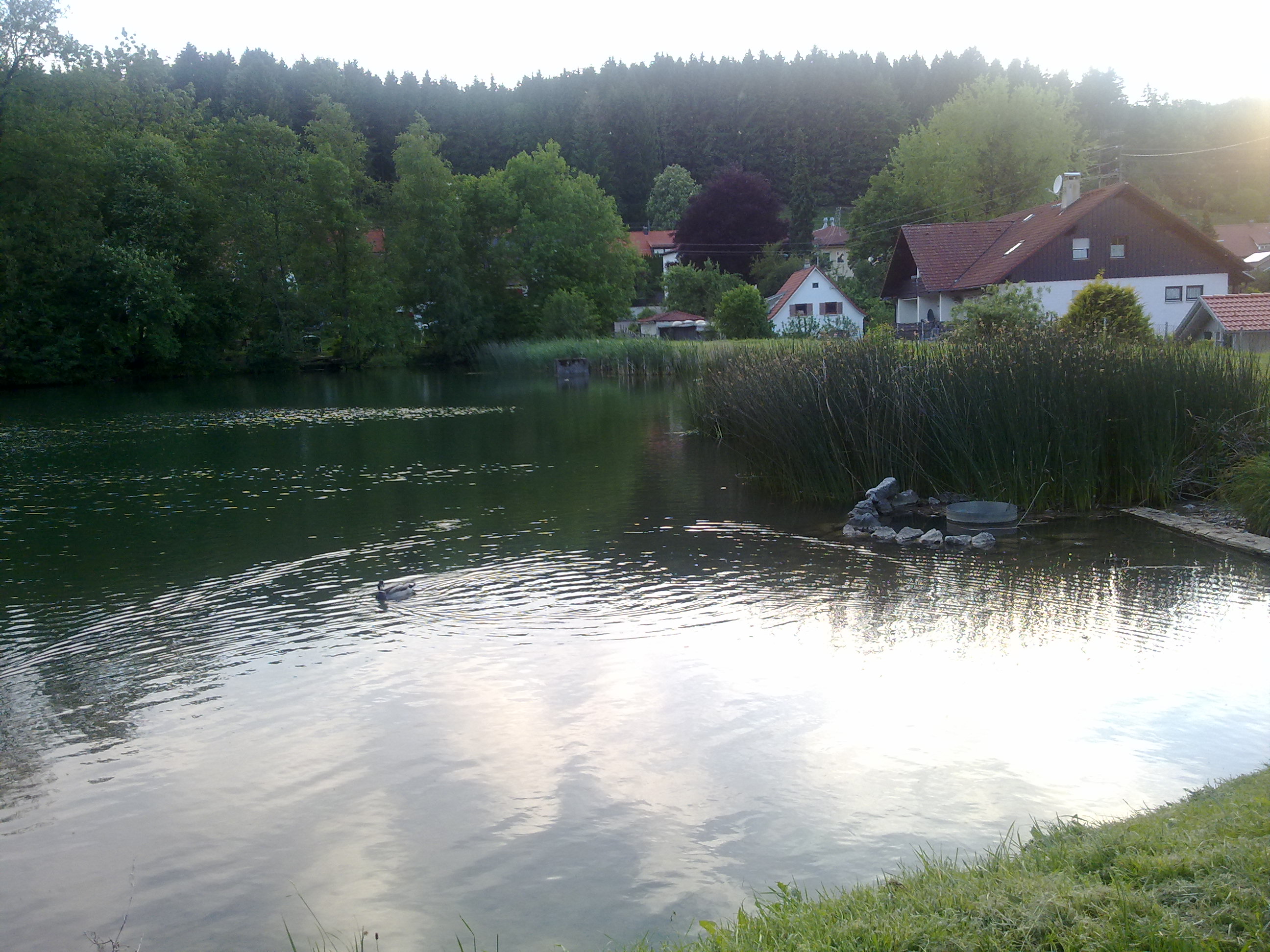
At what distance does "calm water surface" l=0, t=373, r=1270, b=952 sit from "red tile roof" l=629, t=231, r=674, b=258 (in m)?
79.7

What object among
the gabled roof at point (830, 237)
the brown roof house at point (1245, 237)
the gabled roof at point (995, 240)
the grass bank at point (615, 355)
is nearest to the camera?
the grass bank at point (615, 355)

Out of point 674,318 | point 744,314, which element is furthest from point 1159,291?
point 674,318

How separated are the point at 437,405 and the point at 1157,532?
2452 centimetres

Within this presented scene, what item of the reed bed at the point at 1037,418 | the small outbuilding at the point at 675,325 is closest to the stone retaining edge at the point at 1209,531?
the reed bed at the point at 1037,418

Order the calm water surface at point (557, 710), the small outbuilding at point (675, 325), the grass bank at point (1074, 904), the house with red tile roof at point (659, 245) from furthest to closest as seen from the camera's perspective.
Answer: the house with red tile roof at point (659, 245), the small outbuilding at point (675, 325), the calm water surface at point (557, 710), the grass bank at point (1074, 904)

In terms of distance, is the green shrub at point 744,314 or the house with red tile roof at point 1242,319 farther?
the green shrub at point 744,314

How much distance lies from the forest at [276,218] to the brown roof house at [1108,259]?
1607cm

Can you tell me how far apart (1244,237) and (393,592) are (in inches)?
3392

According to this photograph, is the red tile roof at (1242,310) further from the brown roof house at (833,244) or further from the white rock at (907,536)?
the brown roof house at (833,244)

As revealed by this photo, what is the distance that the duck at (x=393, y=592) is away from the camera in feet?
30.1

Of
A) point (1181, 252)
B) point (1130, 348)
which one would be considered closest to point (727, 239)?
point (1181, 252)

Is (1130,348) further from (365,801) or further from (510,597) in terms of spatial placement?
(365,801)

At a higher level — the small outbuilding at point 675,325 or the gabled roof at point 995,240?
the gabled roof at point 995,240

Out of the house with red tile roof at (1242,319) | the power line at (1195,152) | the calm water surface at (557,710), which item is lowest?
the calm water surface at (557,710)
